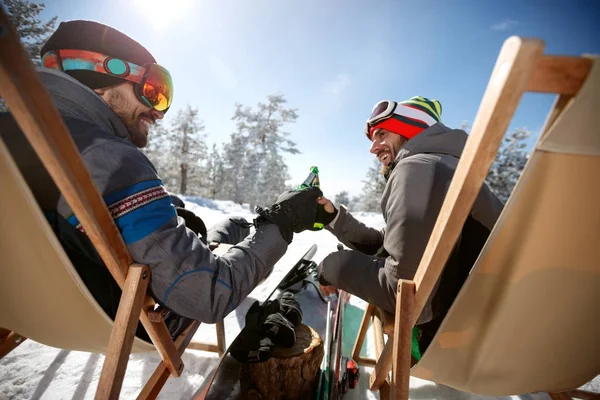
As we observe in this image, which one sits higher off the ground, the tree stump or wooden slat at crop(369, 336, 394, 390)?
wooden slat at crop(369, 336, 394, 390)

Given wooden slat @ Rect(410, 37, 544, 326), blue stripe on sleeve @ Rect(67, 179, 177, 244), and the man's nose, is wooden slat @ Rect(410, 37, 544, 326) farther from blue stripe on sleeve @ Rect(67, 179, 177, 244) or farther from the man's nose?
the man's nose

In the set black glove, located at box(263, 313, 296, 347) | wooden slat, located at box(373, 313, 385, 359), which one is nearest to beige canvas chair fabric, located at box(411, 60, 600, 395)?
wooden slat, located at box(373, 313, 385, 359)

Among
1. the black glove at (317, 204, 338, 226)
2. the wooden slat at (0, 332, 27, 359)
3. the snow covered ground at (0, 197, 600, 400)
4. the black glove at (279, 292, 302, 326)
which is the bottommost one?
the snow covered ground at (0, 197, 600, 400)

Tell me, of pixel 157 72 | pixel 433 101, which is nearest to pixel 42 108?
pixel 157 72

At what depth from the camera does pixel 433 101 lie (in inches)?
110

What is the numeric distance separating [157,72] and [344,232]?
98.0 inches

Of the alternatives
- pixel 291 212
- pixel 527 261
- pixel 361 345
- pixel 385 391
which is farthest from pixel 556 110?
pixel 361 345

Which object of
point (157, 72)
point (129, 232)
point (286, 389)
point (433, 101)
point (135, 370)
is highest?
point (433, 101)

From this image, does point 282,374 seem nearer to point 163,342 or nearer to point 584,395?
point 163,342

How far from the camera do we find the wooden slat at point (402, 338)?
1081 mm

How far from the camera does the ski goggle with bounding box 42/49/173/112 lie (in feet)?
5.63

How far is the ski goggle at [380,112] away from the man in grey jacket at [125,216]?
5.96 feet

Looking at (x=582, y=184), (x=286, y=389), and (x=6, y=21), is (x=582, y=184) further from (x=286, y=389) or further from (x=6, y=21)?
(x=286, y=389)

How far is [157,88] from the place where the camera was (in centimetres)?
191
